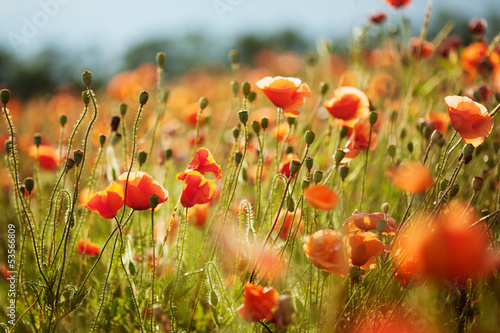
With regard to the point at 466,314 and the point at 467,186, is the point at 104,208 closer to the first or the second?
the point at 466,314

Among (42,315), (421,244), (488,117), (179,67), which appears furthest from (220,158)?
(179,67)

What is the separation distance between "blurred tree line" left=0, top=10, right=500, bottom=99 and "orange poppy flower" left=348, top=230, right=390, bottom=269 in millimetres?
5034

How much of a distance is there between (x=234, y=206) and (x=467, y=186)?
1.01m

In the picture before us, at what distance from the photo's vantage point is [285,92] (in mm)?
1466

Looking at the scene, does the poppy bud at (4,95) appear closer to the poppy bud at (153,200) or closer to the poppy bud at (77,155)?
the poppy bud at (77,155)

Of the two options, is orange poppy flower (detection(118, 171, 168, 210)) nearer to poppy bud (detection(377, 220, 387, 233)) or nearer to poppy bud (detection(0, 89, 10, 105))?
poppy bud (detection(0, 89, 10, 105))

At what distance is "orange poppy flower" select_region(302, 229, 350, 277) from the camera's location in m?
1.07

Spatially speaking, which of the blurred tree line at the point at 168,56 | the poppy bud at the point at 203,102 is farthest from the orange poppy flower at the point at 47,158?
the blurred tree line at the point at 168,56

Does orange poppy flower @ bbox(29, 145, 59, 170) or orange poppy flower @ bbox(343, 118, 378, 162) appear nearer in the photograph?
orange poppy flower @ bbox(343, 118, 378, 162)

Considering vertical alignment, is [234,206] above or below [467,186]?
above

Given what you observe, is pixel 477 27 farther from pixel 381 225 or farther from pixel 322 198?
pixel 322 198

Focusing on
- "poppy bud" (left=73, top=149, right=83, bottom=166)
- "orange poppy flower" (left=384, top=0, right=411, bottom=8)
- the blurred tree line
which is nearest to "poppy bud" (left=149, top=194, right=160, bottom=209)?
"poppy bud" (left=73, top=149, right=83, bottom=166)

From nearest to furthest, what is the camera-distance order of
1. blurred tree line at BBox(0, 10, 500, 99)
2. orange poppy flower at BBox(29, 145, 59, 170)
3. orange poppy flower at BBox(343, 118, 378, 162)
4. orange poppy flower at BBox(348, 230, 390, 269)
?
1. orange poppy flower at BBox(348, 230, 390, 269)
2. orange poppy flower at BBox(343, 118, 378, 162)
3. orange poppy flower at BBox(29, 145, 59, 170)
4. blurred tree line at BBox(0, 10, 500, 99)

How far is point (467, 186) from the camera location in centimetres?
209
